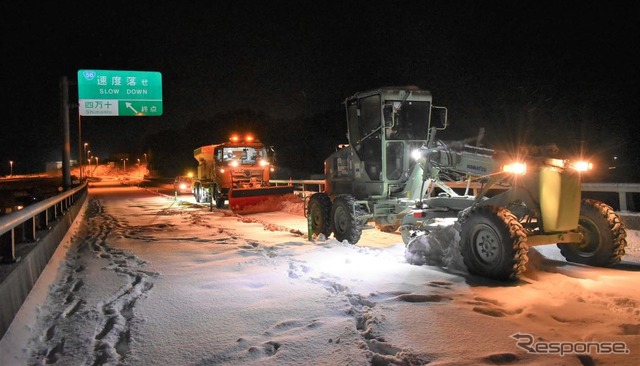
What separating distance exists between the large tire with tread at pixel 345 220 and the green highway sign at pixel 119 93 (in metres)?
19.0

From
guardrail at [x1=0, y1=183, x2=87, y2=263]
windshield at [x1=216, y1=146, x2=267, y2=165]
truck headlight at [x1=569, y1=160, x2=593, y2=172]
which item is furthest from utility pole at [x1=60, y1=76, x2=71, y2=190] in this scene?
truck headlight at [x1=569, y1=160, x2=593, y2=172]

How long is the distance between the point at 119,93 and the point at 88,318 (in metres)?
23.1

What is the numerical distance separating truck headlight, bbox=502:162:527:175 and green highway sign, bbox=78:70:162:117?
2311 centimetres

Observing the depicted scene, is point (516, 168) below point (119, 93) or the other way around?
below

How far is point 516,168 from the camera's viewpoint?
7465 millimetres

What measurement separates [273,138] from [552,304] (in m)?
71.4

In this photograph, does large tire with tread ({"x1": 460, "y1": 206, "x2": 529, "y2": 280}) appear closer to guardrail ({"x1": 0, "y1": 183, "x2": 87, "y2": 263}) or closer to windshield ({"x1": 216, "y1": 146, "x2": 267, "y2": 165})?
guardrail ({"x1": 0, "y1": 183, "x2": 87, "y2": 263})

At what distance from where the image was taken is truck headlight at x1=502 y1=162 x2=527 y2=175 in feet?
24.3

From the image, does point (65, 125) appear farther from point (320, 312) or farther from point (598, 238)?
point (598, 238)

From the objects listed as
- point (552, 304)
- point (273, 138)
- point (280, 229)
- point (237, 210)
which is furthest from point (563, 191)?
point (273, 138)

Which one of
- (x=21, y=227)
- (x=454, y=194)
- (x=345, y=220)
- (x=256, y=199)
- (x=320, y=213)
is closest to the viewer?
(x=21, y=227)

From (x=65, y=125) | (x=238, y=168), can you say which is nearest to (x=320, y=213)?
(x=238, y=168)

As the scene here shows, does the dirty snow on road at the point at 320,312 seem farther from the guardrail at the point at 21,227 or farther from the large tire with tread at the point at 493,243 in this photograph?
the guardrail at the point at 21,227

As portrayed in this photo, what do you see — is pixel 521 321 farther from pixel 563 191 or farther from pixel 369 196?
pixel 369 196
